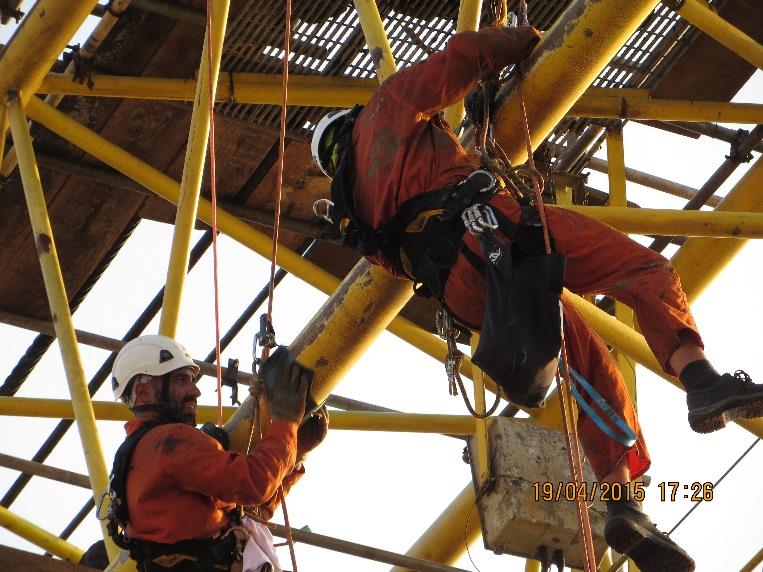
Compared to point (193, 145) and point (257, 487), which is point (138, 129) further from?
point (257, 487)

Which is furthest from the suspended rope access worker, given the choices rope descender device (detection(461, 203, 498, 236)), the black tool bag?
rope descender device (detection(461, 203, 498, 236))

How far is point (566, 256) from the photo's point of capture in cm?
835

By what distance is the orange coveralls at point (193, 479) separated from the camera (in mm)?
8844

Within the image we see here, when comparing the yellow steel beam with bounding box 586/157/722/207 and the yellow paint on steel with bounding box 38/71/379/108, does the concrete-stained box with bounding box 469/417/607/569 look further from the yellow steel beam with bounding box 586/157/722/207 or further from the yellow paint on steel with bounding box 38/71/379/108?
the yellow steel beam with bounding box 586/157/722/207

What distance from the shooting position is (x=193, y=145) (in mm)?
10820

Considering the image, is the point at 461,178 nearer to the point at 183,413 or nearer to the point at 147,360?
the point at 183,413

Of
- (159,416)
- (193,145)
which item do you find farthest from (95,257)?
(159,416)

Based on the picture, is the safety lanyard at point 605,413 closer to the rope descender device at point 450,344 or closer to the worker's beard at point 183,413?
the rope descender device at point 450,344

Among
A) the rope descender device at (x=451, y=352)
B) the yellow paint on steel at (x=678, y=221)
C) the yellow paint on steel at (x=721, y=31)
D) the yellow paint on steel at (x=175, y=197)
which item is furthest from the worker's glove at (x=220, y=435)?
the yellow paint on steel at (x=721, y=31)

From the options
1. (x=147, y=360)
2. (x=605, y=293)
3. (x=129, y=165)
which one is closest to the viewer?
(x=605, y=293)

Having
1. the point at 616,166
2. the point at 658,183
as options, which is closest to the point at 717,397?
the point at 616,166

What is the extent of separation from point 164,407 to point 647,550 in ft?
9.47

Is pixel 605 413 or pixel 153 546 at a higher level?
pixel 153 546

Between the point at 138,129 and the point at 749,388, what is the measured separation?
7.19 m
